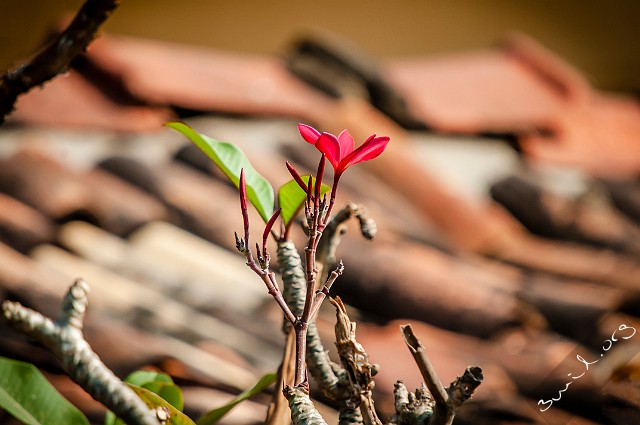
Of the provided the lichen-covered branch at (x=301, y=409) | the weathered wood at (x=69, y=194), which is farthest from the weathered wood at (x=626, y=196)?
the lichen-covered branch at (x=301, y=409)

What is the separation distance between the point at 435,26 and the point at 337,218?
3145 mm

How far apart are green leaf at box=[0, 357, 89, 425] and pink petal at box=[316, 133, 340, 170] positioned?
11.3 inches

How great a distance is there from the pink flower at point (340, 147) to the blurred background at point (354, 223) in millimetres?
238

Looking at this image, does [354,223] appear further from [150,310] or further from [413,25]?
[413,25]

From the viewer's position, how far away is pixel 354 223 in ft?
5.18


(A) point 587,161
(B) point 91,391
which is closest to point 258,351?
(B) point 91,391

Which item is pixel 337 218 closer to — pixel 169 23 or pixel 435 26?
pixel 169 23

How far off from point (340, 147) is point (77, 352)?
222 mm

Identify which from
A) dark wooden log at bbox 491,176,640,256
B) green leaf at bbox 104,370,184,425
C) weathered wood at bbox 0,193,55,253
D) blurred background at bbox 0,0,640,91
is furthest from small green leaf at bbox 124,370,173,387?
blurred background at bbox 0,0,640,91

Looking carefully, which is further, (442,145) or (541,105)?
(541,105)

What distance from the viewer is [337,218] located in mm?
692

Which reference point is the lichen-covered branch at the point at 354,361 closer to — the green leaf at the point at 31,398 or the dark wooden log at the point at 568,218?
the green leaf at the point at 31,398

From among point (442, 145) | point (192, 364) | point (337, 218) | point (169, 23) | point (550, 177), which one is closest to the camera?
point (337, 218)

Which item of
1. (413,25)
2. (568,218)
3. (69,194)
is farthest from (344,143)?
(413,25)
